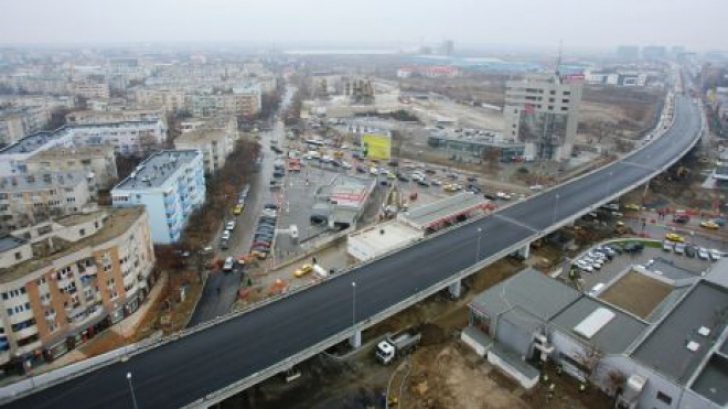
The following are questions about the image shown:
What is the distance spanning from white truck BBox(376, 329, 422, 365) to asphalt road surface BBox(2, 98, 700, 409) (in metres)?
1.61

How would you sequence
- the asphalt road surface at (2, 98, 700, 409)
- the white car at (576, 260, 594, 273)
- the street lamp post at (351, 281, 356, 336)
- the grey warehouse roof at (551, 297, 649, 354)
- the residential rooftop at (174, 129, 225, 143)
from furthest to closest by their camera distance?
the residential rooftop at (174, 129, 225, 143) → the white car at (576, 260, 594, 273) → the street lamp post at (351, 281, 356, 336) → the grey warehouse roof at (551, 297, 649, 354) → the asphalt road surface at (2, 98, 700, 409)

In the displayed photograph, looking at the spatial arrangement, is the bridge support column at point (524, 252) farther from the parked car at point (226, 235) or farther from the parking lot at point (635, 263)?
the parked car at point (226, 235)

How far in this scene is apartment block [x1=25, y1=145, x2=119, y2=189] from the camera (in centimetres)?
4038

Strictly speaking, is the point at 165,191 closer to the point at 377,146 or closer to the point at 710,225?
the point at 377,146

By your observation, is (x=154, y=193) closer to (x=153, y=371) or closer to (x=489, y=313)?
(x=153, y=371)

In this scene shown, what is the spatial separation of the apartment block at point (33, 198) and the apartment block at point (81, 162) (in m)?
4.13

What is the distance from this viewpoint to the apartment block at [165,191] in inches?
1193

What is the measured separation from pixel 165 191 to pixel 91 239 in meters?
7.01

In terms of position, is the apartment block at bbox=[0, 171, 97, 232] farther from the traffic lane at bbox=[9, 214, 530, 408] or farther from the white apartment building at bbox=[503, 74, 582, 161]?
the white apartment building at bbox=[503, 74, 582, 161]

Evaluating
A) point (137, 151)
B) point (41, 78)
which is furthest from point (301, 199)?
point (41, 78)

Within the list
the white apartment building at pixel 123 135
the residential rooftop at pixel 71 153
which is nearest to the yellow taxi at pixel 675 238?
the residential rooftop at pixel 71 153

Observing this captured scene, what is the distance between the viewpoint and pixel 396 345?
21.8 metres

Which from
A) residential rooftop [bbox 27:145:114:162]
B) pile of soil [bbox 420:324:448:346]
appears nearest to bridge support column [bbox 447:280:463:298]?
pile of soil [bbox 420:324:448:346]

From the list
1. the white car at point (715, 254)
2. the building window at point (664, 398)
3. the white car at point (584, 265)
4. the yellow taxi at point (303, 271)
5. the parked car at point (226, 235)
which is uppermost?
the building window at point (664, 398)
